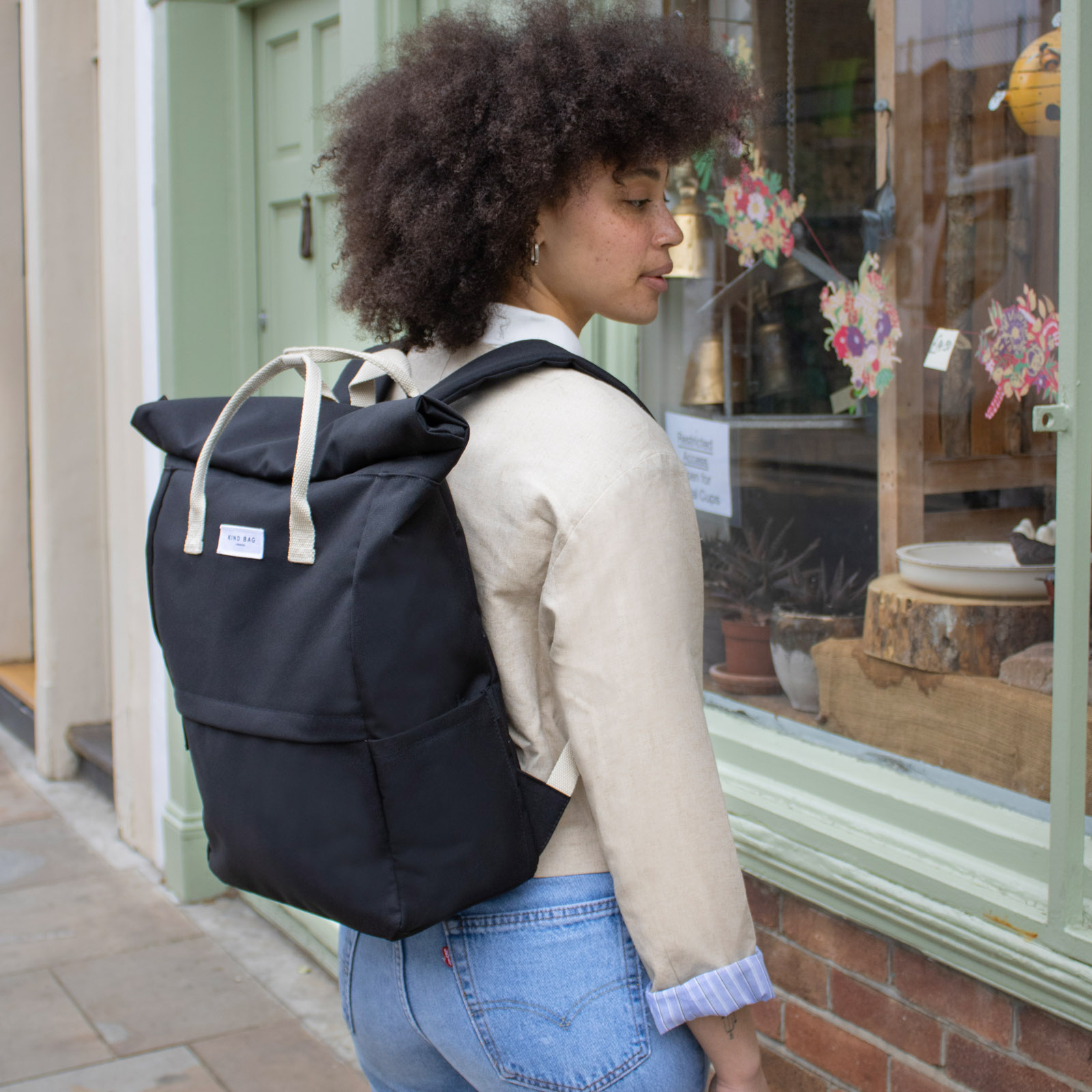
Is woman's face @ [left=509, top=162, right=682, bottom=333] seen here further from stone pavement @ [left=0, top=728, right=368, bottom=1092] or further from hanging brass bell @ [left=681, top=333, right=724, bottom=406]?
stone pavement @ [left=0, top=728, right=368, bottom=1092]

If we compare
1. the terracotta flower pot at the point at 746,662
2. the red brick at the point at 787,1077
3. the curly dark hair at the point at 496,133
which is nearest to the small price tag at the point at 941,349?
the terracotta flower pot at the point at 746,662

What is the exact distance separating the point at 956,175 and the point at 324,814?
1910 mm

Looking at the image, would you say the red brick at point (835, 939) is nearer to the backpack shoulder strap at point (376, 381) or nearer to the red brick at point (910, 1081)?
the red brick at point (910, 1081)

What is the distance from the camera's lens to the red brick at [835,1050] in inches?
92.0

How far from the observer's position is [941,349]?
8.26 ft

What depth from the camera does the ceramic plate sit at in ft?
7.70

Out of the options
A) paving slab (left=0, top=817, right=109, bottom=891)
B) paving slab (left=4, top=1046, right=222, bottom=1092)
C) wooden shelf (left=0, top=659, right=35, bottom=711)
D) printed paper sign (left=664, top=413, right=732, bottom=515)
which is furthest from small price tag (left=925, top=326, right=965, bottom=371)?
wooden shelf (left=0, top=659, right=35, bottom=711)

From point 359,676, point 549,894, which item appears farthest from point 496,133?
point 549,894

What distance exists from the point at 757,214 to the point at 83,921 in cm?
315

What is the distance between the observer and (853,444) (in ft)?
8.95

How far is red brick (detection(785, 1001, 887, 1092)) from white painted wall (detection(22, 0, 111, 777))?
4.07 meters

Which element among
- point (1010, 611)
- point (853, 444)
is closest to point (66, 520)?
point (853, 444)

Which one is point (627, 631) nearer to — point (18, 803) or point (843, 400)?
point (843, 400)

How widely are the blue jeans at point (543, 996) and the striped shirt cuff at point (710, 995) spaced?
41mm
